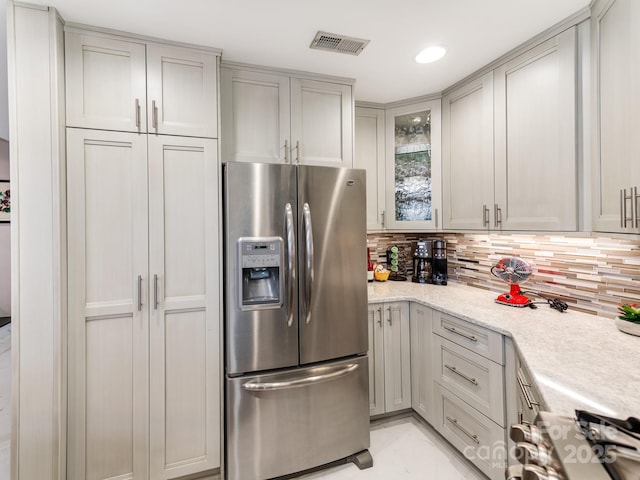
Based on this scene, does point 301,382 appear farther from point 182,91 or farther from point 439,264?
point 182,91

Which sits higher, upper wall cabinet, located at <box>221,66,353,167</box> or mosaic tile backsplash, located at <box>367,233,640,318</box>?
upper wall cabinet, located at <box>221,66,353,167</box>

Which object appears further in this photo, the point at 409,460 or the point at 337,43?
the point at 409,460

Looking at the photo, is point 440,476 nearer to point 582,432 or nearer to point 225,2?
point 582,432

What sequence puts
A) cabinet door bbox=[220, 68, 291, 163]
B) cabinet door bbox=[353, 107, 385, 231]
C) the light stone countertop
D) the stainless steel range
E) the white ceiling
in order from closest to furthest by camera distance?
the stainless steel range, the light stone countertop, the white ceiling, cabinet door bbox=[220, 68, 291, 163], cabinet door bbox=[353, 107, 385, 231]

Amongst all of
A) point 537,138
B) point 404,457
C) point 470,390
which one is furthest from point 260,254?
point 537,138

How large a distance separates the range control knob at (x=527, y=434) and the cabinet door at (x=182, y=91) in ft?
6.09

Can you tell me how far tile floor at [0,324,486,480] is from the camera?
195 cm

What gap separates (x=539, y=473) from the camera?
69cm

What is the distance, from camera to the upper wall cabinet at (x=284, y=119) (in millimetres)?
2092

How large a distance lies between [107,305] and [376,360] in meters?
1.68

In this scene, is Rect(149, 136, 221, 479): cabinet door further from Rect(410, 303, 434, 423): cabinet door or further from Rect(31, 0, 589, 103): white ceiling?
Rect(410, 303, 434, 423): cabinet door

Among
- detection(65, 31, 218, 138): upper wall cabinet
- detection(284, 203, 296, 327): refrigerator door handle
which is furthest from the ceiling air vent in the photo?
detection(284, 203, 296, 327): refrigerator door handle

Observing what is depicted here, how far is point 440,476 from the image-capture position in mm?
1930

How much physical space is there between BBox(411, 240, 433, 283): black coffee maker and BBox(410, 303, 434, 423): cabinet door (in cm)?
59
